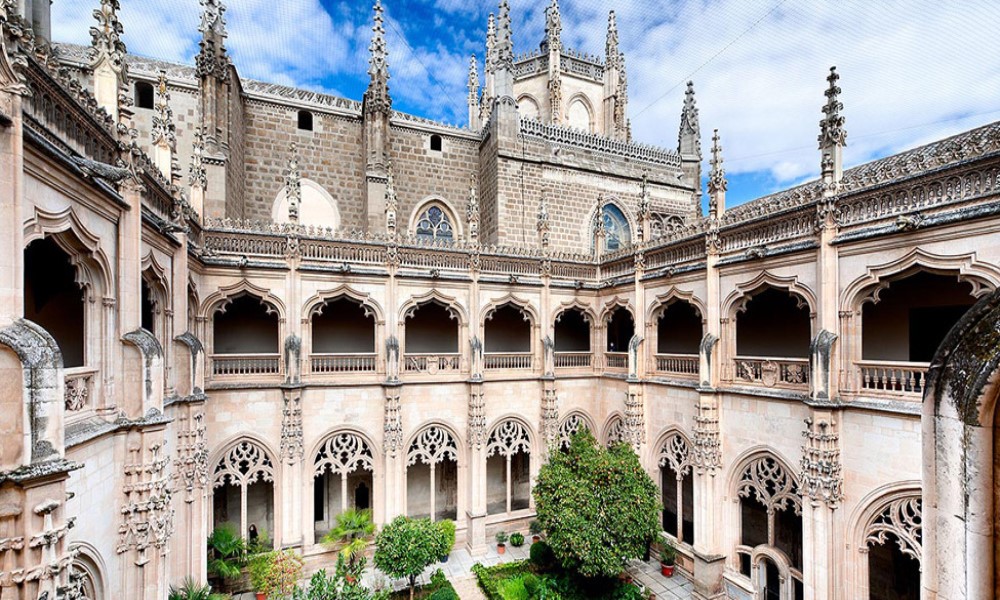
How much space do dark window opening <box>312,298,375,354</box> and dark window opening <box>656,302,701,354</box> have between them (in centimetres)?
1107

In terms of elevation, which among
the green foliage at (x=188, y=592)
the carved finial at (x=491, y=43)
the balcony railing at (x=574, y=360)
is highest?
the carved finial at (x=491, y=43)

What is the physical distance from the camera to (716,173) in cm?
1248

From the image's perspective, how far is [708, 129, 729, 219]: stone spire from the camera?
40.4ft

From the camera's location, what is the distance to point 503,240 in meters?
18.6

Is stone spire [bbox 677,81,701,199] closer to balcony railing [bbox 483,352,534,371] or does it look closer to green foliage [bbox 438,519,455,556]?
balcony railing [bbox 483,352,534,371]

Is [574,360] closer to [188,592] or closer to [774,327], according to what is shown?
[774,327]

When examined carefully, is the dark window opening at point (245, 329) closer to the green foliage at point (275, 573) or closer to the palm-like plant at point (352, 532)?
the palm-like plant at point (352, 532)

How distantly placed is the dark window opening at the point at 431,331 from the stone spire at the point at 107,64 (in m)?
10.8

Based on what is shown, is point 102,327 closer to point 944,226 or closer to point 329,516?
point 329,516

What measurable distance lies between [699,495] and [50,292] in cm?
1599

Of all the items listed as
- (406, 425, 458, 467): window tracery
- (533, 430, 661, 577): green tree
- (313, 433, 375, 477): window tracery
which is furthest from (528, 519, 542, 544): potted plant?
(313, 433, 375, 477): window tracery

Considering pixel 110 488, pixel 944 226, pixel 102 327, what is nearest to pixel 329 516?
pixel 110 488

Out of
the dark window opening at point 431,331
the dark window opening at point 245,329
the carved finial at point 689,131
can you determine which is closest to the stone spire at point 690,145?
the carved finial at point 689,131

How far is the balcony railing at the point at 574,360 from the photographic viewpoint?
16.6 meters
